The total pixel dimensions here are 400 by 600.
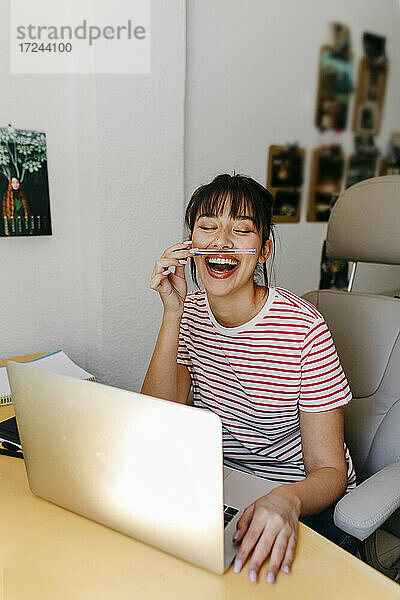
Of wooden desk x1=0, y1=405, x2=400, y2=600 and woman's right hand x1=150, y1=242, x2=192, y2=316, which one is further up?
woman's right hand x1=150, y1=242, x2=192, y2=316

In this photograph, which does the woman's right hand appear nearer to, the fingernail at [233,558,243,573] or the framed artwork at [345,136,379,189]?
the fingernail at [233,558,243,573]

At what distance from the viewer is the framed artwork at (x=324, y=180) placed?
2408 mm

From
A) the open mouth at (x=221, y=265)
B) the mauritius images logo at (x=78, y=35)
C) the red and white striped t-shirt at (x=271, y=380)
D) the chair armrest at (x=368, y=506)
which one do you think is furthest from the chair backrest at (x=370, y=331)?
the mauritius images logo at (x=78, y=35)

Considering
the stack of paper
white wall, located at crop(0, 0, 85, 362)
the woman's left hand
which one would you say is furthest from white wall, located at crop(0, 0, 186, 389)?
the woman's left hand

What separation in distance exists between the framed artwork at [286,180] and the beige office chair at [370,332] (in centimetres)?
84

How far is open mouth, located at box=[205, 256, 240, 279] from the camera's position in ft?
3.76

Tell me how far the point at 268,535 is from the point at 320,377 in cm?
40

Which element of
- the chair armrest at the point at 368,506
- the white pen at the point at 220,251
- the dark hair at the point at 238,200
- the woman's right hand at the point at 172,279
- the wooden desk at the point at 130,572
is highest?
the dark hair at the point at 238,200

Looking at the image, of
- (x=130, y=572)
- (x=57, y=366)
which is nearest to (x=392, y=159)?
(x=57, y=366)

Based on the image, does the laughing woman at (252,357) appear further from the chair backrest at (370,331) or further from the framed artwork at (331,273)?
the framed artwork at (331,273)

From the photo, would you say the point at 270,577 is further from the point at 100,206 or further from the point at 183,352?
the point at 100,206

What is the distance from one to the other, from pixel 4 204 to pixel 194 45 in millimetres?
843

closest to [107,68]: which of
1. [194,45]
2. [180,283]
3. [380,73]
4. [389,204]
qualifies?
[194,45]

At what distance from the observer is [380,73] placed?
103 inches
